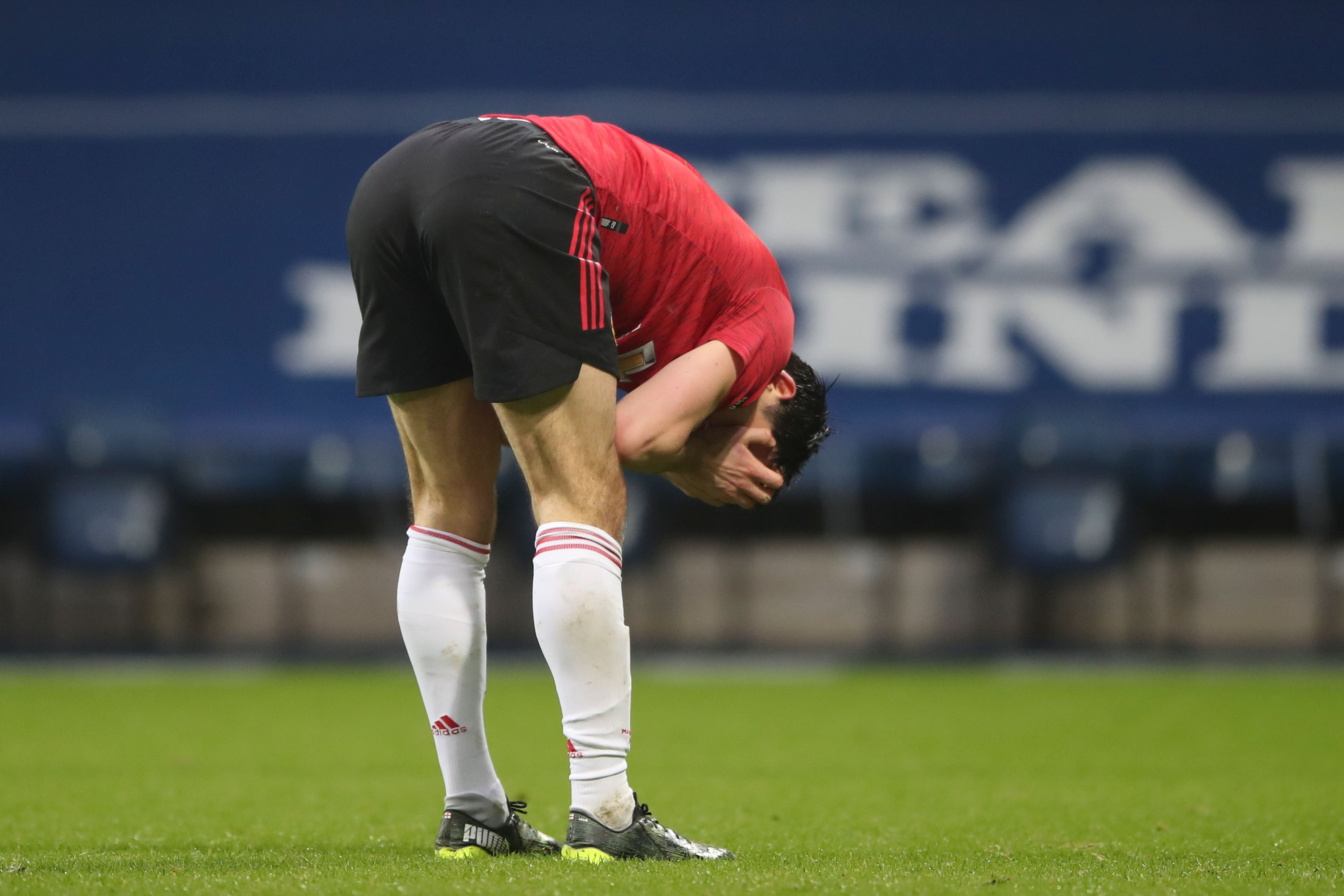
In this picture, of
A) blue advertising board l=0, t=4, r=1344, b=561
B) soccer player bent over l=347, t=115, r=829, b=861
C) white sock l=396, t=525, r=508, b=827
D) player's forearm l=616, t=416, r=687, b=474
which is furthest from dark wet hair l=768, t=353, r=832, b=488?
blue advertising board l=0, t=4, r=1344, b=561

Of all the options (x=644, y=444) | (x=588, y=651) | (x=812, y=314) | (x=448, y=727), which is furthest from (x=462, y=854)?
(x=812, y=314)

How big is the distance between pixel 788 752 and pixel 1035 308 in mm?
3608

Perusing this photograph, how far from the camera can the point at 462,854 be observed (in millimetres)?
1920

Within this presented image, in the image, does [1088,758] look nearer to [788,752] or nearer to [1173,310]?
[788,752]

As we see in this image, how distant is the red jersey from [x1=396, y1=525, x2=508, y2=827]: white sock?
399mm

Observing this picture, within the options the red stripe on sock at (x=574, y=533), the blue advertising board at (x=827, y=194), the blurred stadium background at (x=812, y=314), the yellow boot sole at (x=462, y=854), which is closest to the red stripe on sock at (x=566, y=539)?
the red stripe on sock at (x=574, y=533)

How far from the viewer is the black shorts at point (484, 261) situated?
1.75 metres

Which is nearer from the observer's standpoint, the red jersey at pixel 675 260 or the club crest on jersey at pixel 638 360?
the red jersey at pixel 675 260

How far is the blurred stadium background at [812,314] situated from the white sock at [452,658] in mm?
4013

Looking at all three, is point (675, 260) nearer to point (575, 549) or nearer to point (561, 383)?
point (561, 383)

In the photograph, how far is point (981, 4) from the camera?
270 inches

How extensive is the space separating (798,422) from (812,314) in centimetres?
462

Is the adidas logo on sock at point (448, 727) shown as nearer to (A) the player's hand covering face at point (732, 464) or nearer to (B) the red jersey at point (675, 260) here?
Result: (A) the player's hand covering face at point (732, 464)

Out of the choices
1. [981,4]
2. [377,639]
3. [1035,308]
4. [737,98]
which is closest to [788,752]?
[377,639]
